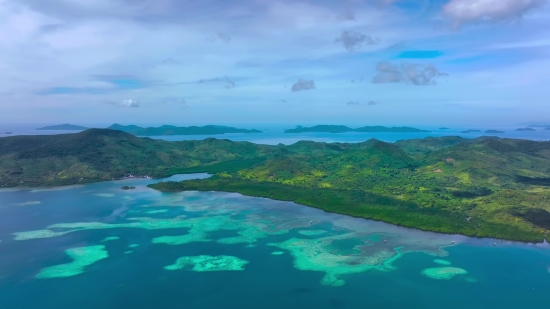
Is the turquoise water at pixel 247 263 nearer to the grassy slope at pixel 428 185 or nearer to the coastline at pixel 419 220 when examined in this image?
the coastline at pixel 419 220

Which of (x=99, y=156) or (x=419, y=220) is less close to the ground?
(x=99, y=156)

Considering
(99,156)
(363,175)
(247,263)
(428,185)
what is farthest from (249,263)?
(99,156)

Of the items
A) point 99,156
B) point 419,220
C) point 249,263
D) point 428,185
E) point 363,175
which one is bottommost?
point 249,263

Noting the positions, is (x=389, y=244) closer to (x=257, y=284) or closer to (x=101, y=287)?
(x=257, y=284)

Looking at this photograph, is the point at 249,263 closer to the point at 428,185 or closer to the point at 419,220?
the point at 419,220

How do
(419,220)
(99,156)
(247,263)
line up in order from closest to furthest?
(247,263) < (419,220) < (99,156)

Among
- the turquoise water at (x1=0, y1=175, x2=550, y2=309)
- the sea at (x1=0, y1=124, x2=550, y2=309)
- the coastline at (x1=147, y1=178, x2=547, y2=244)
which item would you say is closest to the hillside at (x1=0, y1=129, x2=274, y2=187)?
the turquoise water at (x1=0, y1=175, x2=550, y2=309)

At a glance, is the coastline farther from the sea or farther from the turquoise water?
the turquoise water
